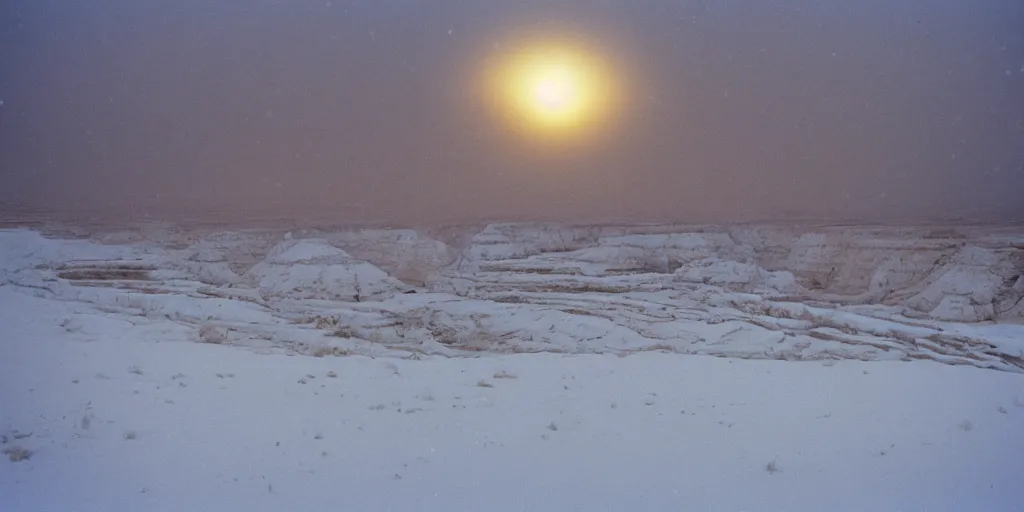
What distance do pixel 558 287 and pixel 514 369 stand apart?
7.06 ft

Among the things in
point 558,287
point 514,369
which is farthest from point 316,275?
point 514,369

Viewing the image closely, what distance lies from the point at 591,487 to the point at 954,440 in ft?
Answer: 4.86

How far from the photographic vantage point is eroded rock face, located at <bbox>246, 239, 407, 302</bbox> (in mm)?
5500

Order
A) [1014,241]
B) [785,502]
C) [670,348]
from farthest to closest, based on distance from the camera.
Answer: [1014,241], [670,348], [785,502]

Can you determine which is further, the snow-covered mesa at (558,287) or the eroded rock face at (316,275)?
the eroded rock face at (316,275)

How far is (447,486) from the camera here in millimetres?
1930

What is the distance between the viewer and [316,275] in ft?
18.3

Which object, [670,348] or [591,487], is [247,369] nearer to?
[591,487]

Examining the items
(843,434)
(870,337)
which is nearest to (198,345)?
(843,434)

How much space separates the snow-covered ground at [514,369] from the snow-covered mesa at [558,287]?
0.9 inches

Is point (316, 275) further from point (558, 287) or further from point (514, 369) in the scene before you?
point (514, 369)

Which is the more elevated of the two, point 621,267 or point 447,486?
point 621,267

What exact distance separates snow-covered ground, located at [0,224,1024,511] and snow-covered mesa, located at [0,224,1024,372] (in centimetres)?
2

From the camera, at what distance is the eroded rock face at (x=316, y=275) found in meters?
5.50
